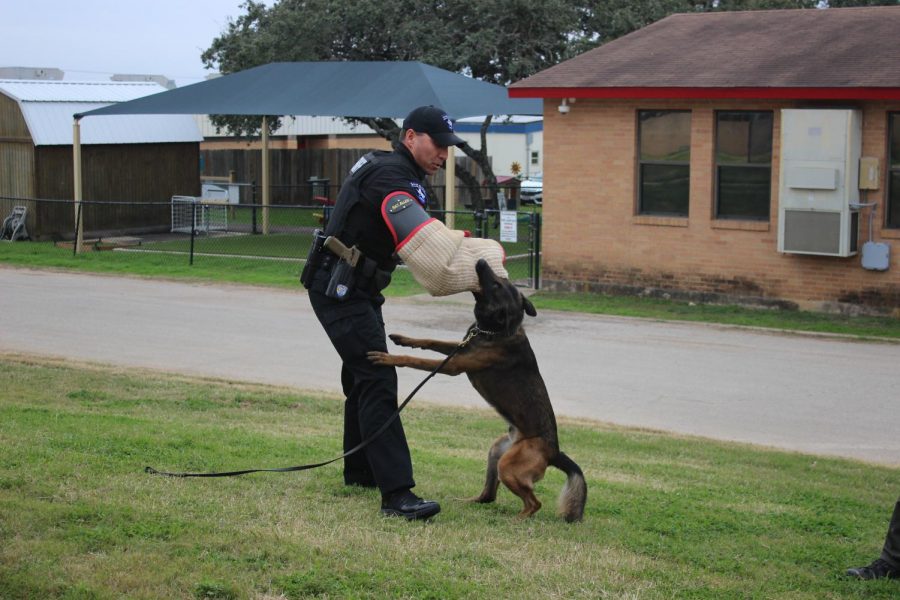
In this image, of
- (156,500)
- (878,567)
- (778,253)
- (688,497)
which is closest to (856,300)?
(778,253)

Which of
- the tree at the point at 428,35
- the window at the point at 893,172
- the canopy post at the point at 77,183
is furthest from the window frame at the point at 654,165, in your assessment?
the canopy post at the point at 77,183

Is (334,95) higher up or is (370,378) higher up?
(334,95)

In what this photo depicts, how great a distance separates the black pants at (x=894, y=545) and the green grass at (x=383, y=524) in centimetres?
12

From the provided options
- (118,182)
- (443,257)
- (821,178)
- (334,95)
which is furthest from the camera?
(118,182)

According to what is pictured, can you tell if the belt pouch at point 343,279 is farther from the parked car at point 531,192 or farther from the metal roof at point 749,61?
the parked car at point 531,192

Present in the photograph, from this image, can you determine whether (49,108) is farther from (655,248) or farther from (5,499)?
(5,499)

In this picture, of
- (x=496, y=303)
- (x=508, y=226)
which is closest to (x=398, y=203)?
(x=496, y=303)

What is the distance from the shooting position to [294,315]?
52.6ft

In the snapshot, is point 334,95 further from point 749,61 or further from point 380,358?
point 380,358

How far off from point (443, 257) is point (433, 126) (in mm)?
689

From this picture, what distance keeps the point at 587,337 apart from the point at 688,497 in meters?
8.21

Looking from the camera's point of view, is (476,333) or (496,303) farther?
(476,333)

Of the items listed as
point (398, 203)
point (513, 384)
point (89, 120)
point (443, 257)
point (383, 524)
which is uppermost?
point (89, 120)

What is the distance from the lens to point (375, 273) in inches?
218
